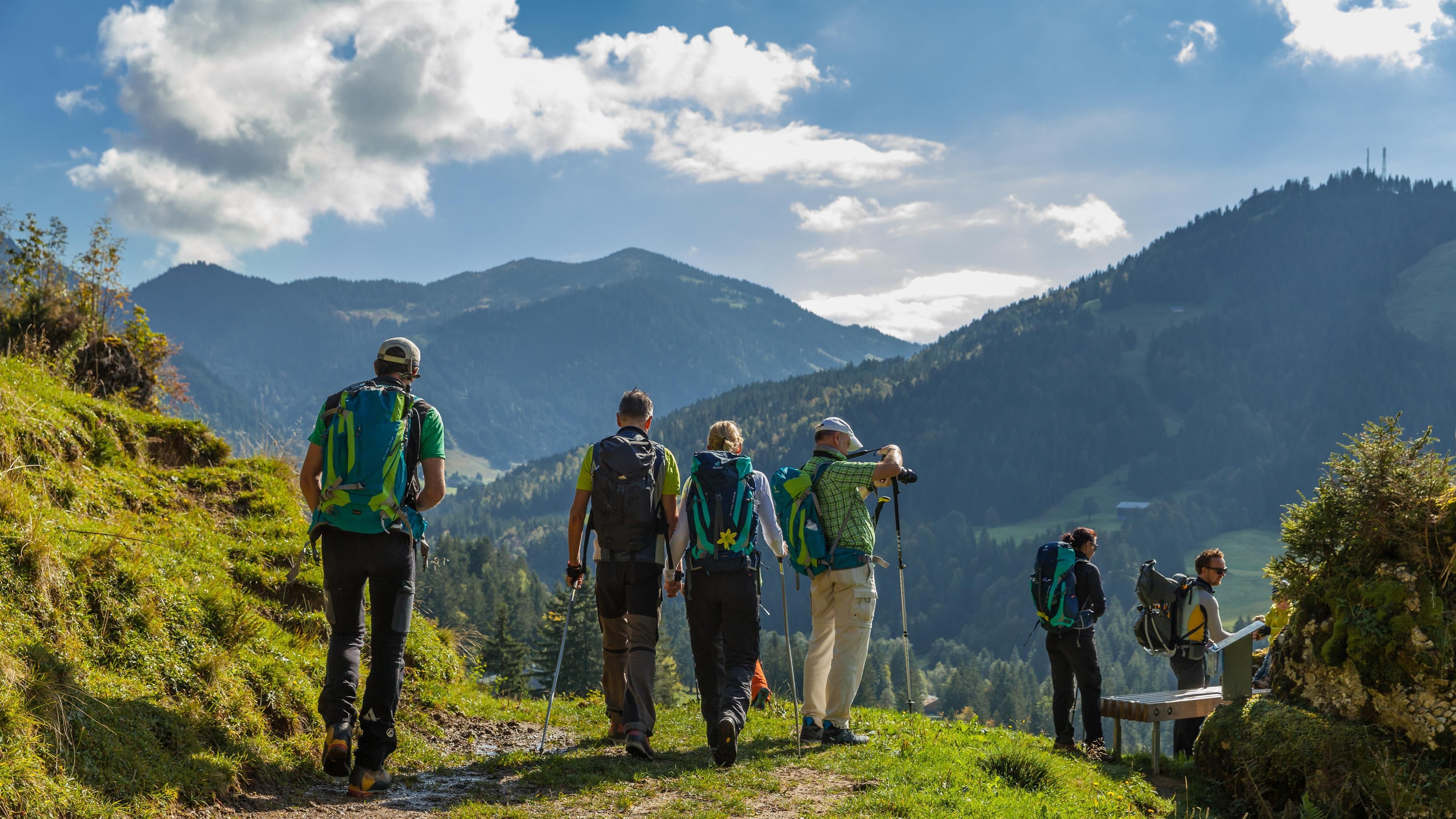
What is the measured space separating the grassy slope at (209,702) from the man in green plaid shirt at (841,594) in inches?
16.5

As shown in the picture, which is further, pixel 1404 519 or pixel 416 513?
pixel 1404 519

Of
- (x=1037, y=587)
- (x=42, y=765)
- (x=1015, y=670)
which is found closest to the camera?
(x=42, y=765)

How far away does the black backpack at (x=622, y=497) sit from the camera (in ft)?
24.2

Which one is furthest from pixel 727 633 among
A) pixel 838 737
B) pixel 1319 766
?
pixel 1319 766

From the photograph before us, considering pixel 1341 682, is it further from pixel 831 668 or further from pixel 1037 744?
pixel 831 668

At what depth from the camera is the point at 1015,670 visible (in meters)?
140

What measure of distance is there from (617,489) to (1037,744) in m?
5.54

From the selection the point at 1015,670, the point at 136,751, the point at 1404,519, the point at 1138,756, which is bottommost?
the point at 1015,670

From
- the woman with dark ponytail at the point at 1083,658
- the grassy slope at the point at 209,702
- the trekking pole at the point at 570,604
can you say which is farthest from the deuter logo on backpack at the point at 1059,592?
→ the trekking pole at the point at 570,604

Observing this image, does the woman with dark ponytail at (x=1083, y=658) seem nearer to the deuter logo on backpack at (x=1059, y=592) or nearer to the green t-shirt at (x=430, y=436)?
the deuter logo on backpack at (x=1059, y=592)

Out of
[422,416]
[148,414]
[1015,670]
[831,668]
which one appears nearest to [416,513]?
[422,416]

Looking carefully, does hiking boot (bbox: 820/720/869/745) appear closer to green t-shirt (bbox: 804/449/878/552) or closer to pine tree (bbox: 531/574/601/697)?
green t-shirt (bbox: 804/449/878/552)

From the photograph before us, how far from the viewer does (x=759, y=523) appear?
7.92m

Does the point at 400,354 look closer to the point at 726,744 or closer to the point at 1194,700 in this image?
the point at 726,744
